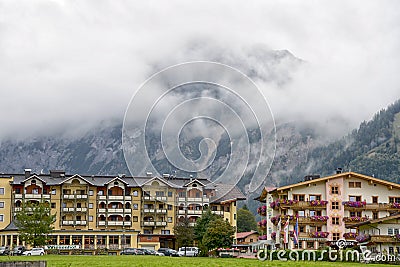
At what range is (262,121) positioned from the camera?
55.4m

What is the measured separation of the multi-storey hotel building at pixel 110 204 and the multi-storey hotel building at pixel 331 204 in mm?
21071

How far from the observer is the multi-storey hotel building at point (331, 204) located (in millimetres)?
78938

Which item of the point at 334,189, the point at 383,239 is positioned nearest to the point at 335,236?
the point at 334,189

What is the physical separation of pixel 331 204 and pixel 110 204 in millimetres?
39263

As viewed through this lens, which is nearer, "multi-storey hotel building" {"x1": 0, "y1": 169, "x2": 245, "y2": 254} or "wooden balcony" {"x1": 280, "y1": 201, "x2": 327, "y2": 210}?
"wooden balcony" {"x1": 280, "y1": 201, "x2": 327, "y2": 210}

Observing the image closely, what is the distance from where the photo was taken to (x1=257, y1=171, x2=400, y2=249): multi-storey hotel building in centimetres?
7894

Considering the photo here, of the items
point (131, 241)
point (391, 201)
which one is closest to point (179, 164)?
point (391, 201)

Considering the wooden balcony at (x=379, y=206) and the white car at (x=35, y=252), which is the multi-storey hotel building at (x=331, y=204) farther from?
the white car at (x=35, y=252)

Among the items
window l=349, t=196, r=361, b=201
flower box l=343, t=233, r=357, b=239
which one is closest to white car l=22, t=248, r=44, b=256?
flower box l=343, t=233, r=357, b=239

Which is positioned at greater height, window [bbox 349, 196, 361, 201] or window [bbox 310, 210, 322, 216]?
window [bbox 349, 196, 361, 201]

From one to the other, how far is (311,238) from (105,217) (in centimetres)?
3901

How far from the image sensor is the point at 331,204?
80.7m

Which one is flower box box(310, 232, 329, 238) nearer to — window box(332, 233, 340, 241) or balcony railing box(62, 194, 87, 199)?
window box(332, 233, 340, 241)

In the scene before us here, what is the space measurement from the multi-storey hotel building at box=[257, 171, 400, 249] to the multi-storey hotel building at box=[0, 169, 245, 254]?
21071 mm
